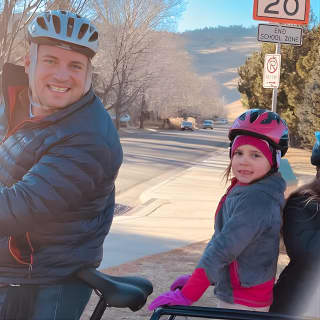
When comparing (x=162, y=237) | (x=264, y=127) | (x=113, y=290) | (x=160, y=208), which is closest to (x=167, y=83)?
(x=160, y=208)

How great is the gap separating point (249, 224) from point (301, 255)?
228 millimetres

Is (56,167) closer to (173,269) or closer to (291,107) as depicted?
(173,269)

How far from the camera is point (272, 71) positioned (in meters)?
6.98

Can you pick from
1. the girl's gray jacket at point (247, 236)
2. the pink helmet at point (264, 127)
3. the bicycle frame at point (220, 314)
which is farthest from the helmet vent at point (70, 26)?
the bicycle frame at point (220, 314)

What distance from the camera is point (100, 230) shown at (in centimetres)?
191

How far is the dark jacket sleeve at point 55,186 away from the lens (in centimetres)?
175

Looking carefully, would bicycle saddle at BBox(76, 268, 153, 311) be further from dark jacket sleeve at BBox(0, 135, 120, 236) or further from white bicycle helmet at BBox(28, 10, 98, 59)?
white bicycle helmet at BBox(28, 10, 98, 59)

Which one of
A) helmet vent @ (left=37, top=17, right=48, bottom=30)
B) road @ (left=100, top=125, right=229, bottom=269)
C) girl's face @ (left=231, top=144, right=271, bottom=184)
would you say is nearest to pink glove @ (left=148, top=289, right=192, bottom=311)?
girl's face @ (left=231, top=144, right=271, bottom=184)

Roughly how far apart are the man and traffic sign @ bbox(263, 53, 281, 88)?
5.29 metres

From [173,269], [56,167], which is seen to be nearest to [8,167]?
[56,167]

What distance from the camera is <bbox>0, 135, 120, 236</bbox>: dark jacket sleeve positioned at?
1.75 metres

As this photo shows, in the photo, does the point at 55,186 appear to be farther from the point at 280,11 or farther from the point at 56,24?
the point at 280,11

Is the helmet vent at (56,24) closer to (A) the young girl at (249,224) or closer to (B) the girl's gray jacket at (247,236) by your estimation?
(A) the young girl at (249,224)

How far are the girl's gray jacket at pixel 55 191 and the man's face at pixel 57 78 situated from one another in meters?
0.08
